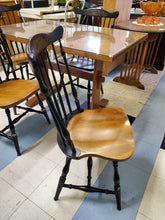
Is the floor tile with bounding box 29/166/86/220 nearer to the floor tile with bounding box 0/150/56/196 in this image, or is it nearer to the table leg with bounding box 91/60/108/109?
the floor tile with bounding box 0/150/56/196

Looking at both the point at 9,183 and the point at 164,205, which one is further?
the point at 9,183

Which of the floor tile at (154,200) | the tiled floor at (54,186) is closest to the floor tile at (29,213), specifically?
the tiled floor at (54,186)

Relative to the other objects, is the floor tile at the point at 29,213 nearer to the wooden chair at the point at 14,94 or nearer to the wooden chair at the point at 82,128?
the wooden chair at the point at 82,128

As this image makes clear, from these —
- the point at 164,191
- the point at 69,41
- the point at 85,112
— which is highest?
the point at 69,41

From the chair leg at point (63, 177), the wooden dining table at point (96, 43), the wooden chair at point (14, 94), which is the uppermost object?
the wooden dining table at point (96, 43)

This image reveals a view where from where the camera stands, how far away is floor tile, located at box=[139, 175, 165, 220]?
1.07 metres

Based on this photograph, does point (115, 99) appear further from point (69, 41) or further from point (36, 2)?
point (36, 2)

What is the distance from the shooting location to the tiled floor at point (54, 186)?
1.07 meters

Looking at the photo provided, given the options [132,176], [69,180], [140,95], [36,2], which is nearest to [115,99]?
[140,95]

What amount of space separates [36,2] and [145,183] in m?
4.08

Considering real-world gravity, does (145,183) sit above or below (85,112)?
below

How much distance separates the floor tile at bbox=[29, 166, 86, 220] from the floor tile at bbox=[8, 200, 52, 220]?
25mm

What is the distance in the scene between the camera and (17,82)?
155cm

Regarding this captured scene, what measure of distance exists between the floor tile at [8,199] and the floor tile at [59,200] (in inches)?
3.5
